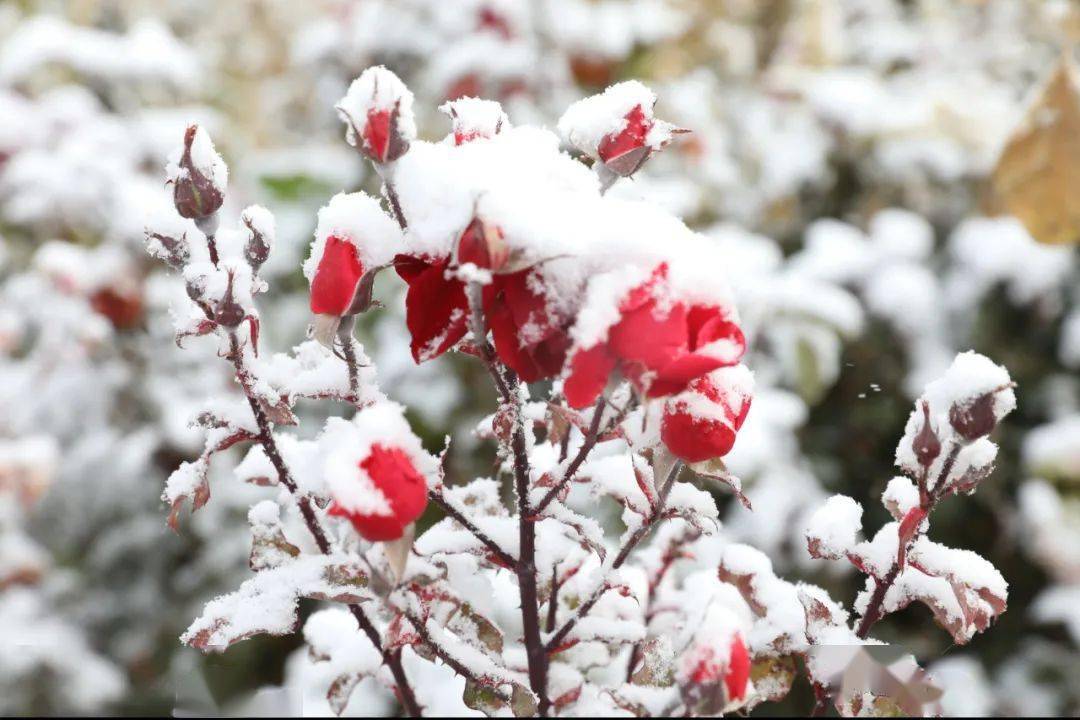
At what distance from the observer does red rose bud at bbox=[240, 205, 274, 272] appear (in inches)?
20.0

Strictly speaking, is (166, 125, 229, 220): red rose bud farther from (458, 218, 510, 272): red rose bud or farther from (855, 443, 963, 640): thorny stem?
(855, 443, 963, 640): thorny stem

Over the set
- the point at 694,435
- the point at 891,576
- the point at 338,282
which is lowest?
the point at 891,576

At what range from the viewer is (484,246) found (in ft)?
1.28

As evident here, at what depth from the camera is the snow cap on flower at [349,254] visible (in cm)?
43

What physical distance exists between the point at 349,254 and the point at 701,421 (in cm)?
18

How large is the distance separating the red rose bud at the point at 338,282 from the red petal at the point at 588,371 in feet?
0.35

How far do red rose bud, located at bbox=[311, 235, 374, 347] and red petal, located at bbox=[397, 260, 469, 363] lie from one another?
24 mm

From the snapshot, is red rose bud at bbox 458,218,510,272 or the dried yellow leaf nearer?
red rose bud at bbox 458,218,510,272

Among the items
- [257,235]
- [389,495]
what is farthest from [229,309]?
[389,495]

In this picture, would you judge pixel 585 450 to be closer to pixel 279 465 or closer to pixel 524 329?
pixel 524 329

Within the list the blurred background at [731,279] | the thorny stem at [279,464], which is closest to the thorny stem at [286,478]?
the thorny stem at [279,464]

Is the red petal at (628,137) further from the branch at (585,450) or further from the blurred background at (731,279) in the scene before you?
the blurred background at (731,279)

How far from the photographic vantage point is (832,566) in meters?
1.35

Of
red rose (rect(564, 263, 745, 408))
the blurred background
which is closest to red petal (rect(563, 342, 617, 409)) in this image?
red rose (rect(564, 263, 745, 408))
